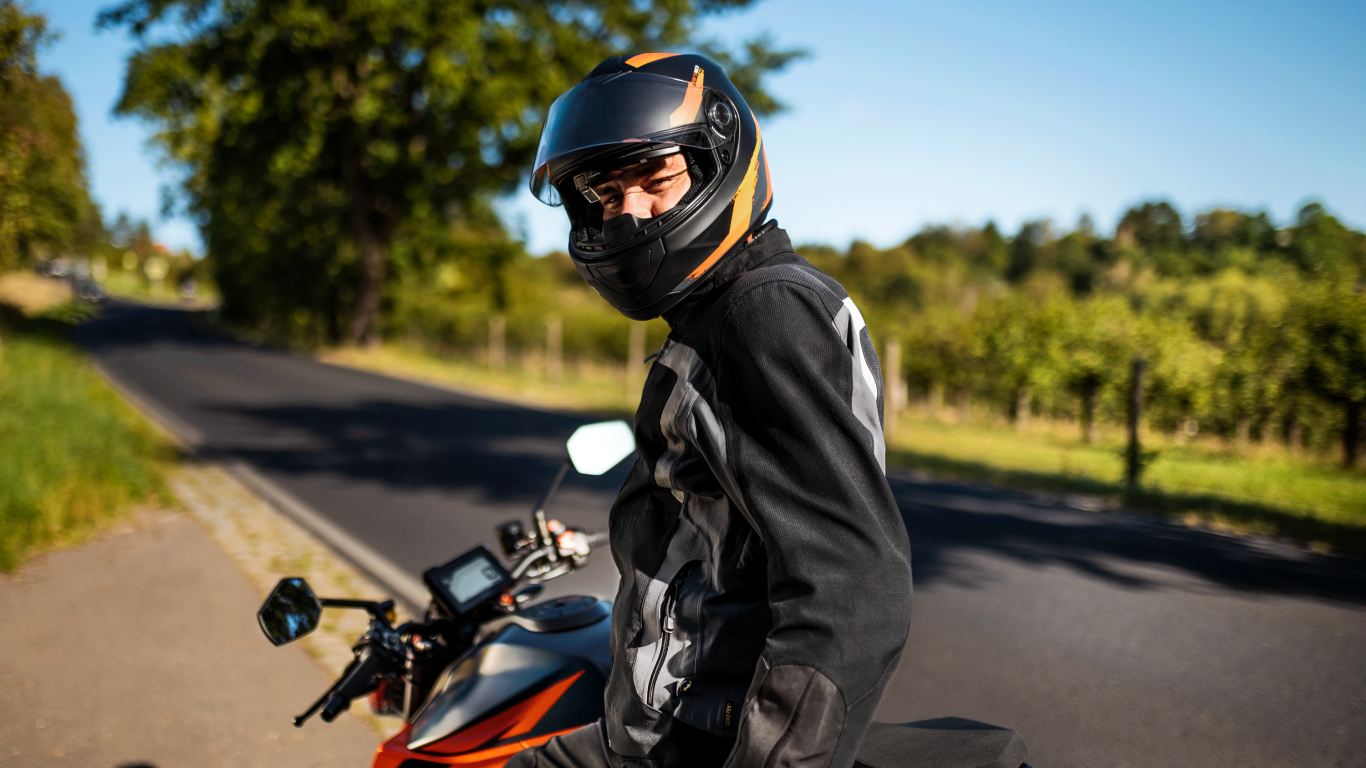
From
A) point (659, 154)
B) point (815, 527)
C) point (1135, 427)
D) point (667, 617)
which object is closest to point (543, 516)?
point (667, 617)

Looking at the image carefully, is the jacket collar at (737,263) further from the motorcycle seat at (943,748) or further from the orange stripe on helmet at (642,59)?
the motorcycle seat at (943,748)

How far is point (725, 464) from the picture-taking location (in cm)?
114

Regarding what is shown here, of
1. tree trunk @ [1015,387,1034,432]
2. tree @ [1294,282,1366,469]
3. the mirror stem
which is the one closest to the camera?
the mirror stem

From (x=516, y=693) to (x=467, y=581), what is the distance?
0.43m

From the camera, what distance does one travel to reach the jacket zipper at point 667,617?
1.25m

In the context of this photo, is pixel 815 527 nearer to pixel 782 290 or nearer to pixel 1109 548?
pixel 782 290

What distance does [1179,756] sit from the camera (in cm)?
310

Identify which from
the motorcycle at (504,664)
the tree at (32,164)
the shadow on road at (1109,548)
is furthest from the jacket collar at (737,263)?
the tree at (32,164)

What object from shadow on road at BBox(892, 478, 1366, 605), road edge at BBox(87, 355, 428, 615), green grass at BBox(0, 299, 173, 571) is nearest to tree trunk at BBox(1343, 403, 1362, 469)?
shadow on road at BBox(892, 478, 1366, 605)

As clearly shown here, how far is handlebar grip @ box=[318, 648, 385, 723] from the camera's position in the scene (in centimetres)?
183

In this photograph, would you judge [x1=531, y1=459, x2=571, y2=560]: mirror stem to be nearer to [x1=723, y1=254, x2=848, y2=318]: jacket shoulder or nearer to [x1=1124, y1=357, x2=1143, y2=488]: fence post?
[x1=723, y1=254, x2=848, y2=318]: jacket shoulder

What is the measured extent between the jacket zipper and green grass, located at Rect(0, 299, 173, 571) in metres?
5.24

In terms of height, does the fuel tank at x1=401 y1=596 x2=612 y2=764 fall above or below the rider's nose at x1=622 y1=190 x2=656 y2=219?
below

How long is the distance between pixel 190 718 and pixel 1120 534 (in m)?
6.15
